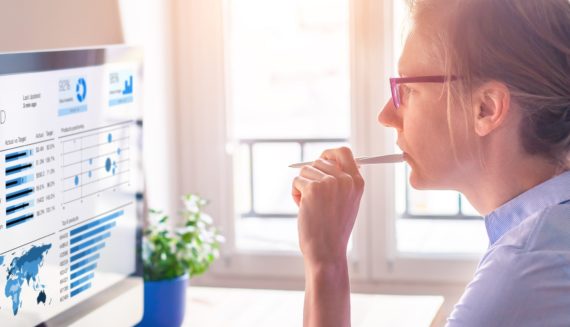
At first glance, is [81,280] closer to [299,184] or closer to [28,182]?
[28,182]

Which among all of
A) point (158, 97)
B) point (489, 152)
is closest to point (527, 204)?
point (489, 152)

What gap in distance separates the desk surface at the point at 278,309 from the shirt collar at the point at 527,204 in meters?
0.73

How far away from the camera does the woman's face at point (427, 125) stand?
4.18 ft

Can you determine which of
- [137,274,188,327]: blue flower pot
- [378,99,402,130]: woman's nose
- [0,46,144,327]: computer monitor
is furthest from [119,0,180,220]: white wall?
[378,99,402,130]: woman's nose

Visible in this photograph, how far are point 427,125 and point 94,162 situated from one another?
0.58 metres

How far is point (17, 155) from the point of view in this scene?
1.30 metres

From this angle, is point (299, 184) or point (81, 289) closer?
point (299, 184)

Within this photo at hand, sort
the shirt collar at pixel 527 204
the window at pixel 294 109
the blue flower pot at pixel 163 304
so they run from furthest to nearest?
the window at pixel 294 109
the blue flower pot at pixel 163 304
the shirt collar at pixel 527 204

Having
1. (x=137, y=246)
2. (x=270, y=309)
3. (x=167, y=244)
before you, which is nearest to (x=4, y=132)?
(x=137, y=246)

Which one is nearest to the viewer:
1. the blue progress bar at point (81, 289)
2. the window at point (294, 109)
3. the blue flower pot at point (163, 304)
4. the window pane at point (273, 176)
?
the blue progress bar at point (81, 289)

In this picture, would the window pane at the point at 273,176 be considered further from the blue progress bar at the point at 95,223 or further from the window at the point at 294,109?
the blue progress bar at the point at 95,223

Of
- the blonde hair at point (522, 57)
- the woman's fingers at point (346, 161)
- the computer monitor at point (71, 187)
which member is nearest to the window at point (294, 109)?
the computer monitor at point (71, 187)

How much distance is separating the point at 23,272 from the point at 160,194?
5.75 feet

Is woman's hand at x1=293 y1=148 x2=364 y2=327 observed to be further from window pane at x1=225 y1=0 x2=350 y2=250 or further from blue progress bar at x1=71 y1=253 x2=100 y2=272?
window pane at x1=225 y1=0 x2=350 y2=250
